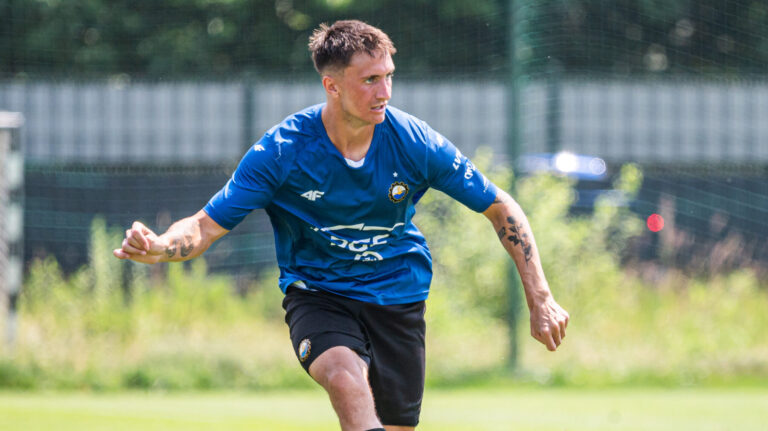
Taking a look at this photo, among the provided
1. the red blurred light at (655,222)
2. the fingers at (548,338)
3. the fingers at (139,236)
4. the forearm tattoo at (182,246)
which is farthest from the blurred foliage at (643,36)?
the fingers at (139,236)

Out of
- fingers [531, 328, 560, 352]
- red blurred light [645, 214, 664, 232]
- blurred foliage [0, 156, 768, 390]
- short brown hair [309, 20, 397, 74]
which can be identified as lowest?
blurred foliage [0, 156, 768, 390]

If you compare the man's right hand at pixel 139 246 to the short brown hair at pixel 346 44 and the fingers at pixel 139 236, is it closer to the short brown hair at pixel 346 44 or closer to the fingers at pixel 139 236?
the fingers at pixel 139 236

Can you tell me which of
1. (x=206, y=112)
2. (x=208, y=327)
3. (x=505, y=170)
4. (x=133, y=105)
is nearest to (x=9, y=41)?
(x=133, y=105)

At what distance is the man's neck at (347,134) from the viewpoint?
4.15m

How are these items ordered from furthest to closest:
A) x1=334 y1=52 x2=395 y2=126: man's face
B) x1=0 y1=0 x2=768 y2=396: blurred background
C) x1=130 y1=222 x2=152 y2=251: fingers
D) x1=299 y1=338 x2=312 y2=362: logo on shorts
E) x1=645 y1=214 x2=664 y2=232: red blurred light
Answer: x1=645 y1=214 x2=664 y2=232: red blurred light → x1=0 y1=0 x2=768 y2=396: blurred background → x1=334 y1=52 x2=395 y2=126: man's face → x1=299 y1=338 x2=312 y2=362: logo on shorts → x1=130 y1=222 x2=152 y2=251: fingers

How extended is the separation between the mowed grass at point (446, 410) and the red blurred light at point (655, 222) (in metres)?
2.10

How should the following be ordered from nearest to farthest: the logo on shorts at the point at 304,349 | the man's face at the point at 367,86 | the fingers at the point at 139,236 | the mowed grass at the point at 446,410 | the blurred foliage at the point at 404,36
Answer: the fingers at the point at 139,236 → the logo on shorts at the point at 304,349 → the man's face at the point at 367,86 → the mowed grass at the point at 446,410 → the blurred foliage at the point at 404,36

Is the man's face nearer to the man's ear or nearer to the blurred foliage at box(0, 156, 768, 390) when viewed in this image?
the man's ear

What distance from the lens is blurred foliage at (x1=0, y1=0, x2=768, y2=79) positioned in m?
9.16

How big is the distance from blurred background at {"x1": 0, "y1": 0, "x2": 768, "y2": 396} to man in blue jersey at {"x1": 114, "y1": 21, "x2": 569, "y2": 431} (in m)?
4.22

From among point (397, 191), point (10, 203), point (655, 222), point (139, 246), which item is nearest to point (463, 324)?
point (655, 222)

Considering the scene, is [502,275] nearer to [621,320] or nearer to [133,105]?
[621,320]

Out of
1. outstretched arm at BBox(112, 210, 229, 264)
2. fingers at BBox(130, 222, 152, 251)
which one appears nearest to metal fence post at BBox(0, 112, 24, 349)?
outstretched arm at BBox(112, 210, 229, 264)

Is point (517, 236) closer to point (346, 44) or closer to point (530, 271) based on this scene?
point (530, 271)
